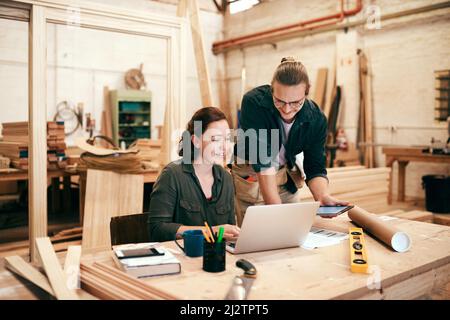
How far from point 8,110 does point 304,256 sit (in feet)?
22.8

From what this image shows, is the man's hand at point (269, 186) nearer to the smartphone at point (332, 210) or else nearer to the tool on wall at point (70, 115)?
the smartphone at point (332, 210)

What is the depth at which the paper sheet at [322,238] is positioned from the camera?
75.8 inches

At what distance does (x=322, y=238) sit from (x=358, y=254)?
34 centimetres

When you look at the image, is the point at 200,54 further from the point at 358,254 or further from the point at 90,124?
the point at 90,124

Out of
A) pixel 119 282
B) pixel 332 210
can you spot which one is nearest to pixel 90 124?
pixel 332 210

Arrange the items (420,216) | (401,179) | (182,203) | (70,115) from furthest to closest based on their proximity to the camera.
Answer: (70,115) < (401,179) < (420,216) < (182,203)

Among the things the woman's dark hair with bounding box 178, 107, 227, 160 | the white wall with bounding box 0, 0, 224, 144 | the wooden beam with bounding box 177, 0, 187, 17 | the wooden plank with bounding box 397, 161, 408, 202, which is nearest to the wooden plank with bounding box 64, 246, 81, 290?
the woman's dark hair with bounding box 178, 107, 227, 160

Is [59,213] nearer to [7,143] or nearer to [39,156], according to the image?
[7,143]

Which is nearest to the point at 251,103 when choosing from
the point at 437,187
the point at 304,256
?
the point at 304,256

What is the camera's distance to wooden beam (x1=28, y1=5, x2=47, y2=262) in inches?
147

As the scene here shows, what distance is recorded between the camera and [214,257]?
1.53 meters

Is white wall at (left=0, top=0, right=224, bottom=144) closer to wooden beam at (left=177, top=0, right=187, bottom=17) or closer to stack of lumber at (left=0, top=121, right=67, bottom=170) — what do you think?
stack of lumber at (left=0, top=121, right=67, bottom=170)

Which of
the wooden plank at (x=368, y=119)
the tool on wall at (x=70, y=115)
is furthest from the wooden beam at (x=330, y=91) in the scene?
the tool on wall at (x=70, y=115)

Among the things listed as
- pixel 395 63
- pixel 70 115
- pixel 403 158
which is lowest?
pixel 403 158
